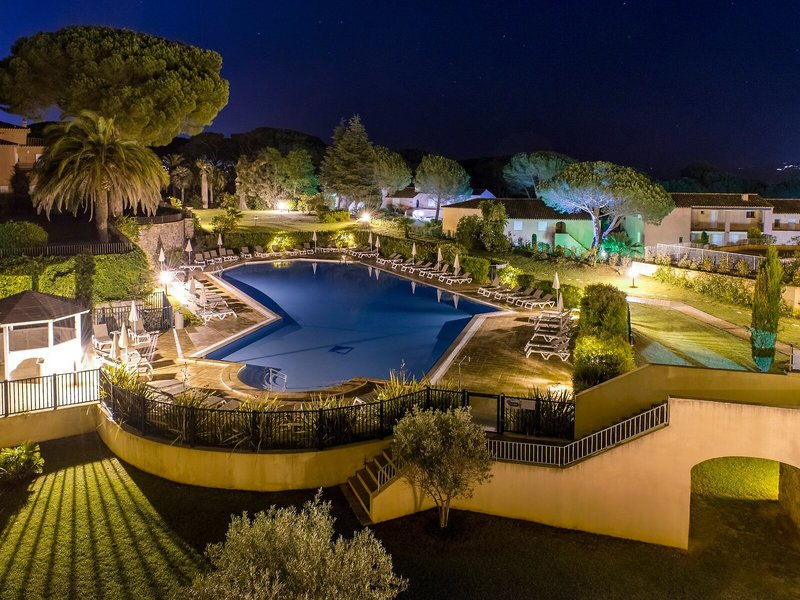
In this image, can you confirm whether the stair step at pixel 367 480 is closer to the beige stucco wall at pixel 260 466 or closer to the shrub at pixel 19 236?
the beige stucco wall at pixel 260 466

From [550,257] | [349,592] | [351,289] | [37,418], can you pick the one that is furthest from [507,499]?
[550,257]

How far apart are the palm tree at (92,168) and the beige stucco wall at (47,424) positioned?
13983mm

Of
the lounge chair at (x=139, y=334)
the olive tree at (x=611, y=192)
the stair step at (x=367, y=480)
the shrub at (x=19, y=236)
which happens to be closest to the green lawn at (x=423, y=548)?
the stair step at (x=367, y=480)

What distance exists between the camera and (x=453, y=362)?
14.7 meters

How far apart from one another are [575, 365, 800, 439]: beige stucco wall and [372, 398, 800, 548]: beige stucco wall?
488 mm

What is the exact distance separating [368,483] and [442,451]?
5.21 feet

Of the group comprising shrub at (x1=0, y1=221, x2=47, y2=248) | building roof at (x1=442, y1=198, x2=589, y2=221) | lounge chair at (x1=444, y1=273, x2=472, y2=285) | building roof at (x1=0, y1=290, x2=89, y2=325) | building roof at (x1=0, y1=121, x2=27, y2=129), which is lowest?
lounge chair at (x1=444, y1=273, x2=472, y2=285)

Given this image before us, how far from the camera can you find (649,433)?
830cm

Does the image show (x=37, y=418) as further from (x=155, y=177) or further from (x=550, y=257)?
(x=550, y=257)

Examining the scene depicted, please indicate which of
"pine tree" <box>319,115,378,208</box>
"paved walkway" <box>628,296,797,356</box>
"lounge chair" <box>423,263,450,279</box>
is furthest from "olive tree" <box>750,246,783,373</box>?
"pine tree" <box>319,115,378,208</box>

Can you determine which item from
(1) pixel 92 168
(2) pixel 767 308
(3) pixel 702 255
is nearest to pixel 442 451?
(2) pixel 767 308

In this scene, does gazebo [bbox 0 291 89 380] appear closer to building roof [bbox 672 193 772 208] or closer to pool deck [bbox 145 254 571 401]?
pool deck [bbox 145 254 571 401]

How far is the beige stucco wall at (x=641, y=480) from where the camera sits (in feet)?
26.0

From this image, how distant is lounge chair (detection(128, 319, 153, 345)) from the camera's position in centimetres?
1545
